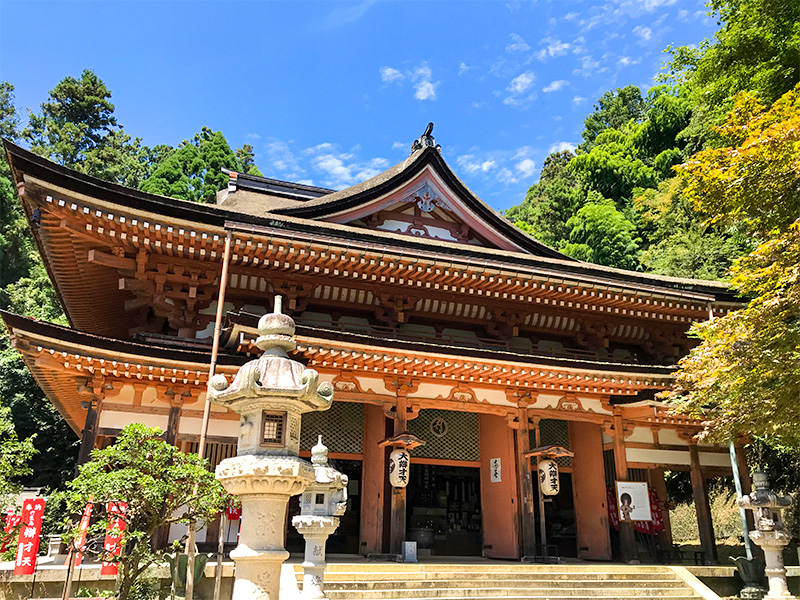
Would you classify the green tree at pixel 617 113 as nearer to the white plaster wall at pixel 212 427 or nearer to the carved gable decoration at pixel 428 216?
the carved gable decoration at pixel 428 216

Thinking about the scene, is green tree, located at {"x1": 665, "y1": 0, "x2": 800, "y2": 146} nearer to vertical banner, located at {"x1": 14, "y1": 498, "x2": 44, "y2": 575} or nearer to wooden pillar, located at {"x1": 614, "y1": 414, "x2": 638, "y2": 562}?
wooden pillar, located at {"x1": 614, "y1": 414, "x2": 638, "y2": 562}

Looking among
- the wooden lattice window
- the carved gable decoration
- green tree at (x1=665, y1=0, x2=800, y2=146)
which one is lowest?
the wooden lattice window

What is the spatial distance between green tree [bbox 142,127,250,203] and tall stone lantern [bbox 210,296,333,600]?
33.1 metres

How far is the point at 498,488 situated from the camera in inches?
536

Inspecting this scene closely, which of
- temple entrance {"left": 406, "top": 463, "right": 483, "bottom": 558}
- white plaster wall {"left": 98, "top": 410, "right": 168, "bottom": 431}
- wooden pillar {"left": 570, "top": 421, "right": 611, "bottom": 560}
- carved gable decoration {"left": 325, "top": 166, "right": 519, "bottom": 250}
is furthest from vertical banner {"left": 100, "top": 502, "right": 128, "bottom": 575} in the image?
wooden pillar {"left": 570, "top": 421, "right": 611, "bottom": 560}

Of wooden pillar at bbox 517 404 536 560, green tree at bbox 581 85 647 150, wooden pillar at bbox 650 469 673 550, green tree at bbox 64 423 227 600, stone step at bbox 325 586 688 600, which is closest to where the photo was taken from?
green tree at bbox 64 423 227 600

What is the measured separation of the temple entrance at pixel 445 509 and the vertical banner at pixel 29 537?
27.6 feet

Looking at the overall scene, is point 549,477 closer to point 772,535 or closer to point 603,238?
point 772,535

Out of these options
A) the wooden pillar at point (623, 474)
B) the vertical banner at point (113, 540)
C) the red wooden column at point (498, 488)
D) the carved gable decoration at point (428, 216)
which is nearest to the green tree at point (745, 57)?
the carved gable decoration at point (428, 216)

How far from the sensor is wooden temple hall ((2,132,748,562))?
10.6m

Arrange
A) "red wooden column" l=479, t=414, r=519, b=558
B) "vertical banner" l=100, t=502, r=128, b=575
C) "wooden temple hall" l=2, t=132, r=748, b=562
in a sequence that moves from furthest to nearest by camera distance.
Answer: "red wooden column" l=479, t=414, r=519, b=558 < "wooden temple hall" l=2, t=132, r=748, b=562 < "vertical banner" l=100, t=502, r=128, b=575

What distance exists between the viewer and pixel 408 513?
15.5 meters

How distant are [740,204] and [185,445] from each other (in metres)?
11.0

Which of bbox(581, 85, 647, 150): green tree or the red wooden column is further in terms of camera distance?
bbox(581, 85, 647, 150): green tree
